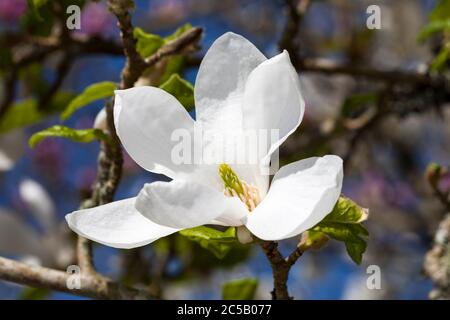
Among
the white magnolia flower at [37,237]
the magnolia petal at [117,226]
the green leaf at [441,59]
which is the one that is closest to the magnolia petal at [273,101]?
the magnolia petal at [117,226]

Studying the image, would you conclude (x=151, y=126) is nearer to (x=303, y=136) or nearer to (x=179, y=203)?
Answer: (x=179, y=203)

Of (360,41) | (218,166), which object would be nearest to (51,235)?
(218,166)

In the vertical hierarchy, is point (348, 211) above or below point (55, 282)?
above

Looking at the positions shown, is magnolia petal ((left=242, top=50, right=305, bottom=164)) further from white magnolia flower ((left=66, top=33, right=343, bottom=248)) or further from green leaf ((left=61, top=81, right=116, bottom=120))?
green leaf ((left=61, top=81, right=116, bottom=120))

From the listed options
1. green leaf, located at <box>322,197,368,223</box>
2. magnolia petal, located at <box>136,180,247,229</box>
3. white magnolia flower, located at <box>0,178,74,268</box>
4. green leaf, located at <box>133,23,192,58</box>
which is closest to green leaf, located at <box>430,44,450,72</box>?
green leaf, located at <box>133,23,192,58</box>

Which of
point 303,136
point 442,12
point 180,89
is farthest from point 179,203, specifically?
point 303,136
